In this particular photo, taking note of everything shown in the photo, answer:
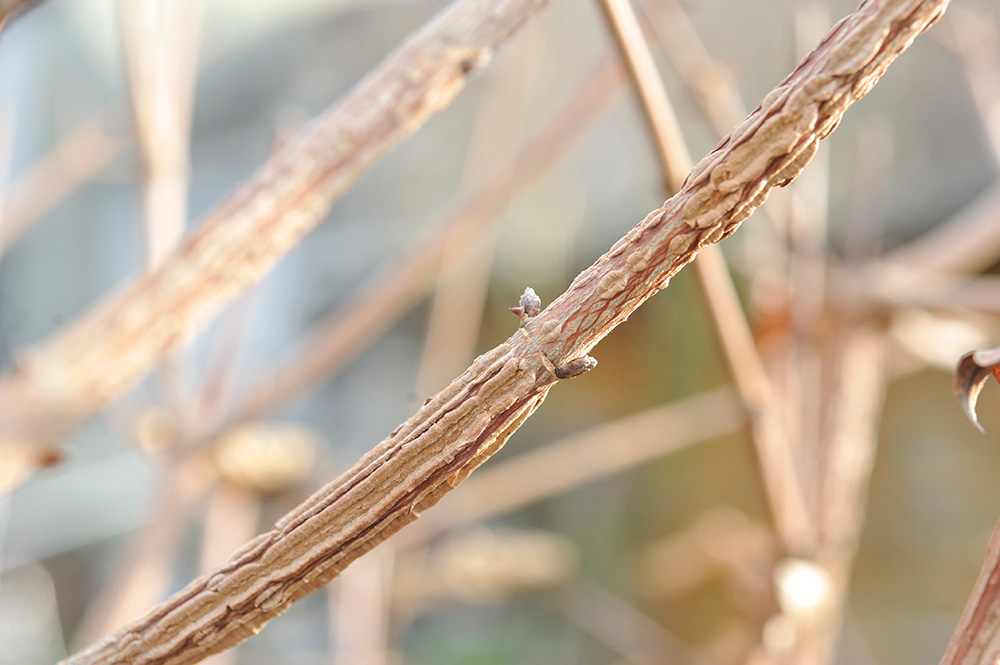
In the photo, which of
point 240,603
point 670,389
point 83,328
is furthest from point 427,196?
point 240,603

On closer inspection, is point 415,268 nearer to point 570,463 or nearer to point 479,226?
point 479,226

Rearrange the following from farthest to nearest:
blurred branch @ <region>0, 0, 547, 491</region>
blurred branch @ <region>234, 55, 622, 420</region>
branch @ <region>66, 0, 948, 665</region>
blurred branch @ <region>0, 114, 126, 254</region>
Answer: blurred branch @ <region>0, 114, 126, 254</region> → blurred branch @ <region>234, 55, 622, 420</region> → blurred branch @ <region>0, 0, 547, 491</region> → branch @ <region>66, 0, 948, 665</region>

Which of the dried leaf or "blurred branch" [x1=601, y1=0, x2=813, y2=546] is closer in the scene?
the dried leaf

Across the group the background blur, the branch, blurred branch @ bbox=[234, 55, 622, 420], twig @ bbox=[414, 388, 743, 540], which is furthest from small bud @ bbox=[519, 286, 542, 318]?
twig @ bbox=[414, 388, 743, 540]

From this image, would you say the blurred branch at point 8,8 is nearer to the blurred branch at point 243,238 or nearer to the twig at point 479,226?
the blurred branch at point 243,238

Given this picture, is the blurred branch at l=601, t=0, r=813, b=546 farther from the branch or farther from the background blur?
the branch

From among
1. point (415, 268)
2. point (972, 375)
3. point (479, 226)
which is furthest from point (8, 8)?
point (479, 226)

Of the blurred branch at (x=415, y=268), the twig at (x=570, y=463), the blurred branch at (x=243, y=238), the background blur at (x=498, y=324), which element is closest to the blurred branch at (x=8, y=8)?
the blurred branch at (x=243, y=238)

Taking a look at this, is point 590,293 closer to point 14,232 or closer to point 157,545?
point 157,545
